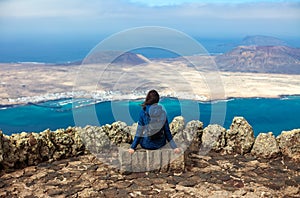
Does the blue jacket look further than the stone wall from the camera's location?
No

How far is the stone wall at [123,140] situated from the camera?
7.69 metres

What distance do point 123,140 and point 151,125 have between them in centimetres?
207

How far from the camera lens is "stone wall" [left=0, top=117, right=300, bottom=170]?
7.69m

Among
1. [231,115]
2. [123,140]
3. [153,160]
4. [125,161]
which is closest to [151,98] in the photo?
[153,160]

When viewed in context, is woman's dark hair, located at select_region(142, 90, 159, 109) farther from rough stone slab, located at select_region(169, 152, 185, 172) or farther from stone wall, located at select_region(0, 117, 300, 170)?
stone wall, located at select_region(0, 117, 300, 170)

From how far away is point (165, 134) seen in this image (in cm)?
726

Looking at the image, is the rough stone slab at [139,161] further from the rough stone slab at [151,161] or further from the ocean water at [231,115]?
the ocean water at [231,115]

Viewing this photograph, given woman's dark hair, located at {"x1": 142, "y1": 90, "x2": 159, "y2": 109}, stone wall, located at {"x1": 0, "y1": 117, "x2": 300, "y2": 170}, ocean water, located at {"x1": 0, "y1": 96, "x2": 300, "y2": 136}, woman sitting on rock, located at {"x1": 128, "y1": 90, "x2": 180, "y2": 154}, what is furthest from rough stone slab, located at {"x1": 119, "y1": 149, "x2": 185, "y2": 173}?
ocean water, located at {"x1": 0, "y1": 96, "x2": 300, "y2": 136}

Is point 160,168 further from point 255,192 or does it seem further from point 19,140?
point 19,140

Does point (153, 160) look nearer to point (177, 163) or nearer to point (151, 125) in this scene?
point (177, 163)

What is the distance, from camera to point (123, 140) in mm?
8938

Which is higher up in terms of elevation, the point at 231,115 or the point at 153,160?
the point at 153,160

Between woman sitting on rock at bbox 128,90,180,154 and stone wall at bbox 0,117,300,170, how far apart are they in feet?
3.60

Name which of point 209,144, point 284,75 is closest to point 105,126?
point 209,144
